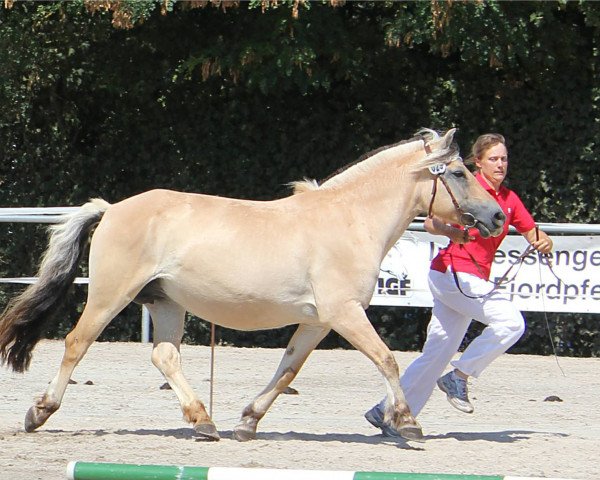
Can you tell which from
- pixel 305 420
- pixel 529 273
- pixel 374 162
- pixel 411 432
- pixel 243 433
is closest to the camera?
pixel 411 432

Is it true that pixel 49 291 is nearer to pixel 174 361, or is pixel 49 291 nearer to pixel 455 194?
pixel 174 361

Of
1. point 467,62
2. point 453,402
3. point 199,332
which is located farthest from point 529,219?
point 199,332

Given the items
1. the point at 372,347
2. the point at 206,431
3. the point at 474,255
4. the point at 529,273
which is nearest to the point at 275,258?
the point at 372,347

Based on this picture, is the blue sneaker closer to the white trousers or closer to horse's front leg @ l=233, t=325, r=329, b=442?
the white trousers

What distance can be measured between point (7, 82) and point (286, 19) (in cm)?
346

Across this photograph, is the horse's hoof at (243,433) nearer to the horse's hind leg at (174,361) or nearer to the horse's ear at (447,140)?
the horse's hind leg at (174,361)

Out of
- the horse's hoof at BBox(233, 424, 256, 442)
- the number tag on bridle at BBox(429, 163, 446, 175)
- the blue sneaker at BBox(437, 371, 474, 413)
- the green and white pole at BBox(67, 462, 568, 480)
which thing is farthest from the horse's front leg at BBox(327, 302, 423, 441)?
the green and white pole at BBox(67, 462, 568, 480)

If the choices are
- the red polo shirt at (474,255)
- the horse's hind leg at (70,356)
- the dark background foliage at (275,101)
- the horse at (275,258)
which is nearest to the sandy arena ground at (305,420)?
the horse's hind leg at (70,356)

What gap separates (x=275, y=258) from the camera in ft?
22.9

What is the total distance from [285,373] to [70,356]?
52.1 inches

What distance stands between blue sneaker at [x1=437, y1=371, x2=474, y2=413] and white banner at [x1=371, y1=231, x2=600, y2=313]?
4348 mm

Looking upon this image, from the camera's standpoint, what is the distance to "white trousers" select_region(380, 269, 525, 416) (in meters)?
7.37

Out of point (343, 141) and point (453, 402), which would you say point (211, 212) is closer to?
point (453, 402)

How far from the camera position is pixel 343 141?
45.3ft
